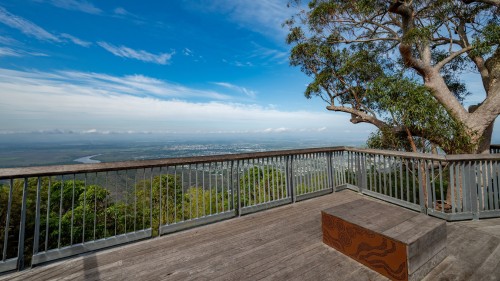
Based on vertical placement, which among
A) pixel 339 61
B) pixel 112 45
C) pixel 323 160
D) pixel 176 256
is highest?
pixel 112 45

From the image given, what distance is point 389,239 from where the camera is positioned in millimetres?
1682

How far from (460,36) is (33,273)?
1194cm

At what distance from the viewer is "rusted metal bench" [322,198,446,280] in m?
1.65

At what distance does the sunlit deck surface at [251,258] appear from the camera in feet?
6.09

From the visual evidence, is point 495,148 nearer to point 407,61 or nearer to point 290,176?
point 407,61

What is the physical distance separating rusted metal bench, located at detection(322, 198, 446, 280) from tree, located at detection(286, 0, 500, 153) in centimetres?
433

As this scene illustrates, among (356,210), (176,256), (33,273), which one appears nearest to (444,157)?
(356,210)

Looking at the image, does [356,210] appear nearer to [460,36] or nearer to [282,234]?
[282,234]

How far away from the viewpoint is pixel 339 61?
26.5ft

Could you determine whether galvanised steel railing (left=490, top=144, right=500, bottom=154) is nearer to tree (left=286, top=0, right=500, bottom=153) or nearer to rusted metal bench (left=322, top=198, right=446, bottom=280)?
tree (left=286, top=0, right=500, bottom=153)

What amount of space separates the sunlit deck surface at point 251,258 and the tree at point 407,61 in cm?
328

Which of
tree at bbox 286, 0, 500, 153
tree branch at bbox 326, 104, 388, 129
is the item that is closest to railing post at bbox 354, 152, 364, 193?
tree at bbox 286, 0, 500, 153

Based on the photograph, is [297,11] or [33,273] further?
[297,11]

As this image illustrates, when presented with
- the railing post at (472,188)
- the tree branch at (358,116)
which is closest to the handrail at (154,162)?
the railing post at (472,188)
